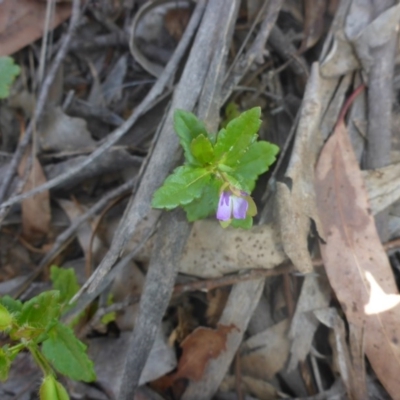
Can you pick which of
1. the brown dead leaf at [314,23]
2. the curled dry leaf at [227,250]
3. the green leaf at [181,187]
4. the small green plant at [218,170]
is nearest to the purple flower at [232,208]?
the small green plant at [218,170]

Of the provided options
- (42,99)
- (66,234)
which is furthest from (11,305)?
(42,99)

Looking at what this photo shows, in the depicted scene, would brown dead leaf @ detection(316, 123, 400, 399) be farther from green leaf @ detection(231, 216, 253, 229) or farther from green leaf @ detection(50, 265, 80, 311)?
green leaf @ detection(50, 265, 80, 311)

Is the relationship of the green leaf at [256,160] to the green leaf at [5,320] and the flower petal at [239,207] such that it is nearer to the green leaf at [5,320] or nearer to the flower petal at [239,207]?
the flower petal at [239,207]

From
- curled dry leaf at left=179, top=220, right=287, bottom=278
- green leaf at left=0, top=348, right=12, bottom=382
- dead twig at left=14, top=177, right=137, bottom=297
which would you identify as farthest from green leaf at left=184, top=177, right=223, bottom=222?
green leaf at left=0, top=348, right=12, bottom=382

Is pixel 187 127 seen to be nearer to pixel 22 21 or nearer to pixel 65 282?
pixel 65 282

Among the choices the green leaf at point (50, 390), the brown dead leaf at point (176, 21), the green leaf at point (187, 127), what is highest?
the brown dead leaf at point (176, 21)

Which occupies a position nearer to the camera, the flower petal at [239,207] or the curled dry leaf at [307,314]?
the flower petal at [239,207]

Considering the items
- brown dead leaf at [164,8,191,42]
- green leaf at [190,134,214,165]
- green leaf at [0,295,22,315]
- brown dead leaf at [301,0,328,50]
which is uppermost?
brown dead leaf at [164,8,191,42]
